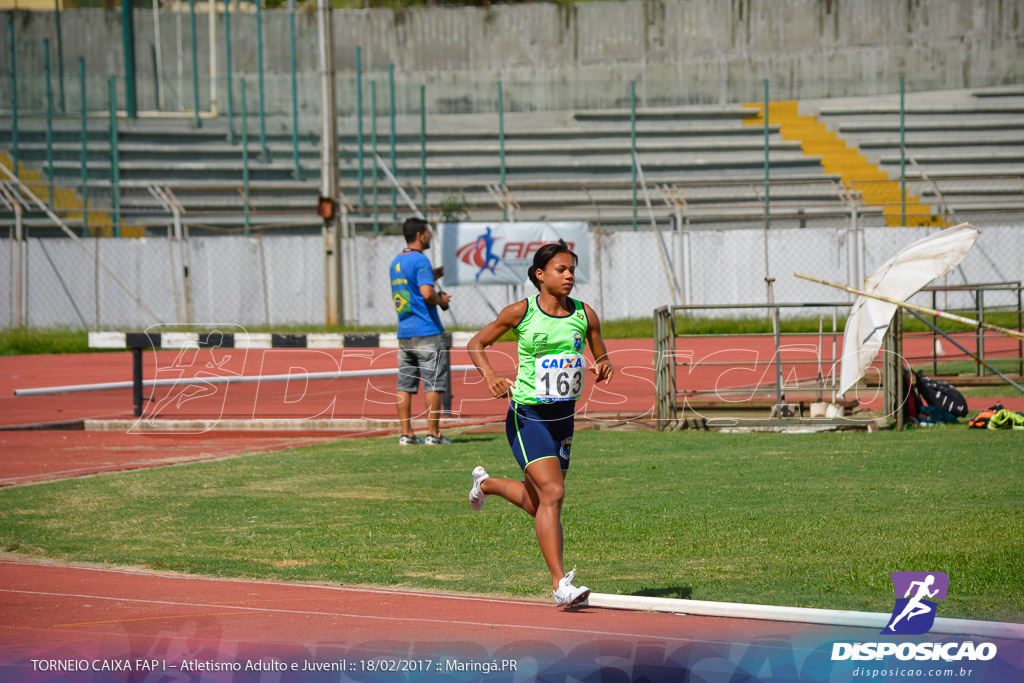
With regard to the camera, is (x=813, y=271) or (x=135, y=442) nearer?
(x=135, y=442)

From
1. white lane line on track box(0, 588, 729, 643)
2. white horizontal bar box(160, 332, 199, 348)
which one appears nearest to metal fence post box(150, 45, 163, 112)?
white horizontal bar box(160, 332, 199, 348)

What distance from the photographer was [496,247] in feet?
88.6

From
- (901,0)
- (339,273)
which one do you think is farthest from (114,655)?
(901,0)

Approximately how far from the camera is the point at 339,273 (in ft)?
82.3

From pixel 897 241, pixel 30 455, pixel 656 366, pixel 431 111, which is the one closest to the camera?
pixel 30 455

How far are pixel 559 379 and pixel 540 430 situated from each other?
28 cm

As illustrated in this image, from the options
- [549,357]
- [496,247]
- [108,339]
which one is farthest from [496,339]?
[496,247]

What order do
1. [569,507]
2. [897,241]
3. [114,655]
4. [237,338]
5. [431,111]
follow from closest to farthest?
1. [114,655]
2. [569,507]
3. [237,338]
4. [897,241]
5. [431,111]

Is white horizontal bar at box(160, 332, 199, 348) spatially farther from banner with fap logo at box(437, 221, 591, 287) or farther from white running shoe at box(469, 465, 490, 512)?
banner with fap logo at box(437, 221, 591, 287)

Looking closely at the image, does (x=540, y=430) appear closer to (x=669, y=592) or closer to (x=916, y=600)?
(x=669, y=592)

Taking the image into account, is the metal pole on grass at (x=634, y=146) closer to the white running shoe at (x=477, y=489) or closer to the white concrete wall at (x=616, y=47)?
the white concrete wall at (x=616, y=47)

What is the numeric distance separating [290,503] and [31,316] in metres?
21.6

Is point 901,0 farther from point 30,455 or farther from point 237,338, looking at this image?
point 30,455

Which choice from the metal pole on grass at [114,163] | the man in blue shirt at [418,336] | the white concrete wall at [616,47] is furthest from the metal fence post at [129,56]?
the man in blue shirt at [418,336]
